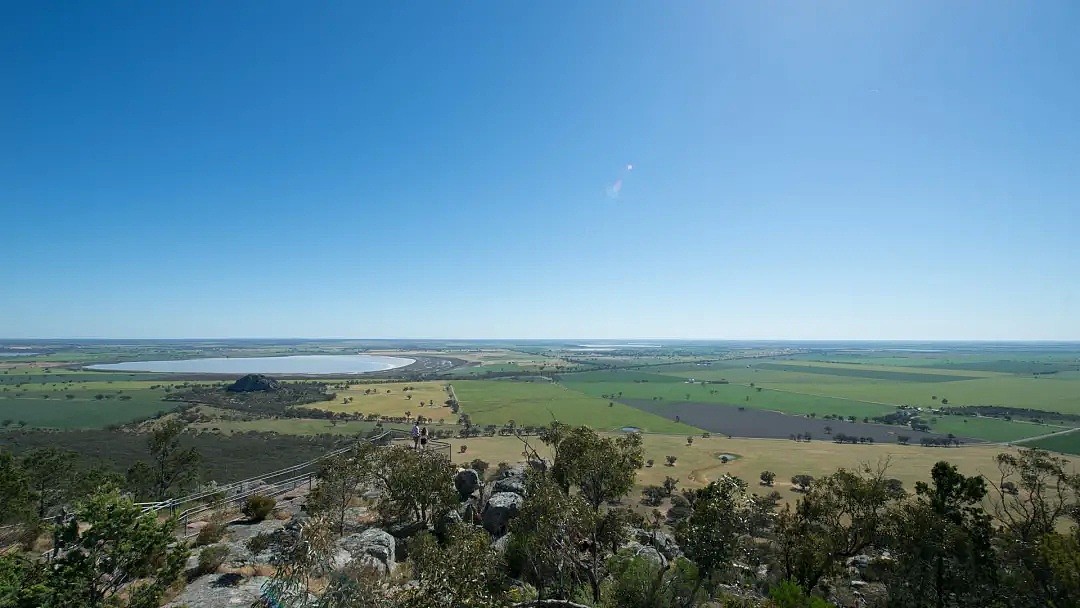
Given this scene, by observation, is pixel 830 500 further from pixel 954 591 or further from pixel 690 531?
pixel 690 531

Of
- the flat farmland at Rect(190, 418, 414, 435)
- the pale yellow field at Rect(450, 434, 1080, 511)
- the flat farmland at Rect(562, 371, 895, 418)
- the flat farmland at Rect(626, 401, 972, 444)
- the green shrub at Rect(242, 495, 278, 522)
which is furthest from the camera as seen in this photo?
the flat farmland at Rect(562, 371, 895, 418)

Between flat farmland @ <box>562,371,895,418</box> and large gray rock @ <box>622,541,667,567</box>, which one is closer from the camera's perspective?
large gray rock @ <box>622,541,667,567</box>

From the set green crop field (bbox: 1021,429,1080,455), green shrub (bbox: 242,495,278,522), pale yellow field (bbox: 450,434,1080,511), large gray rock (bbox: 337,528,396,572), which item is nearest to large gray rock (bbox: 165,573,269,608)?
large gray rock (bbox: 337,528,396,572)

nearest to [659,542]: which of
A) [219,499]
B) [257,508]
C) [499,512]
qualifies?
[499,512]

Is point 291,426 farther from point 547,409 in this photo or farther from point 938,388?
point 938,388

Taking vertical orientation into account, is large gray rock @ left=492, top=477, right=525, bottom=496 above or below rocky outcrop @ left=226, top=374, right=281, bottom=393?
above

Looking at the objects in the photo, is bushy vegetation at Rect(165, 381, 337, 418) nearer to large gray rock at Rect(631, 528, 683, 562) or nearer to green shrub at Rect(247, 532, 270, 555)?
green shrub at Rect(247, 532, 270, 555)

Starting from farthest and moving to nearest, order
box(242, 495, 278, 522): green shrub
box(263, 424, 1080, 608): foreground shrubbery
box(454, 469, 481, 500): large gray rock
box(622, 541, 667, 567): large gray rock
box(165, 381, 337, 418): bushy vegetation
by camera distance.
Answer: box(165, 381, 337, 418): bushy vegetation
box(454, 469, 481, 500): large gray rock
box(242, 495, 278, 522): green shrub
box(622, 541, 667, 567): large gray rock
box(263, 424, 1080, 608): foreground shrubbery
